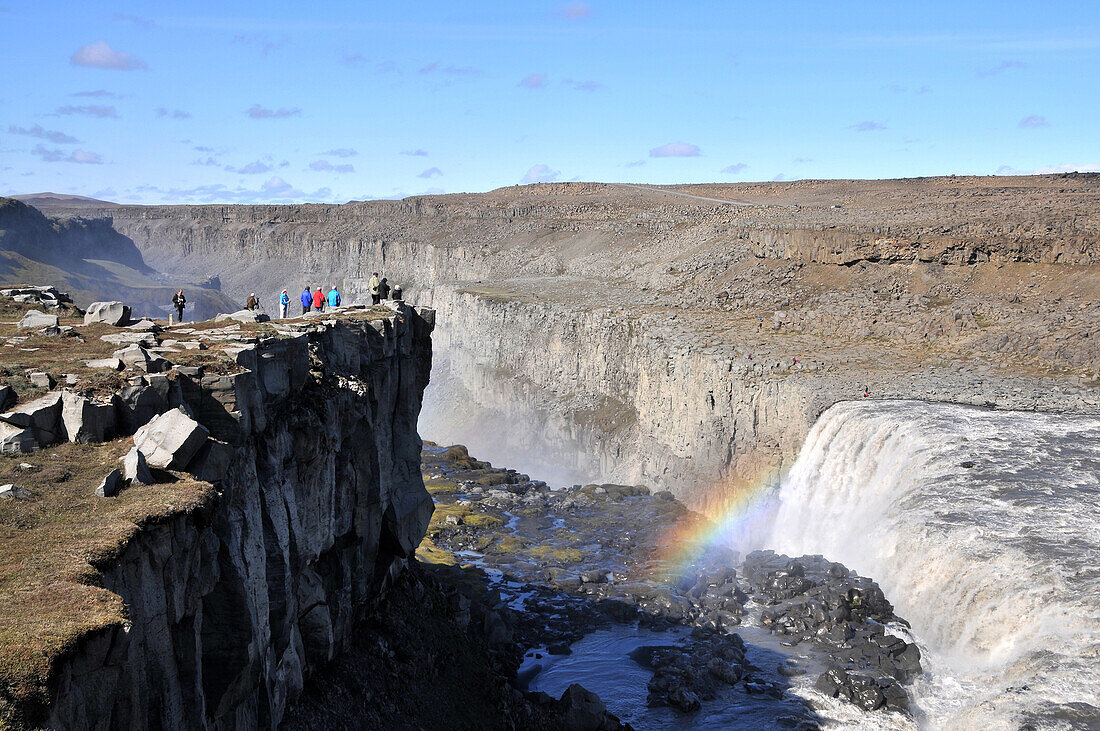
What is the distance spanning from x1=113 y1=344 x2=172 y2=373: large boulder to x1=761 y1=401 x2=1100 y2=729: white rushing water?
19421 millimetres

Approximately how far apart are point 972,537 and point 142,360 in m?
23.1

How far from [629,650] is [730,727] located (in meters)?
6.20

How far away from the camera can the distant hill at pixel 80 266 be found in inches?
3171

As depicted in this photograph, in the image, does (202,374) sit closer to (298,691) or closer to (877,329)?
(298,691)

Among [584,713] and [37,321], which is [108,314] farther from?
[584,713]

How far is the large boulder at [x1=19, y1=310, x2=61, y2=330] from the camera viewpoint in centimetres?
2147

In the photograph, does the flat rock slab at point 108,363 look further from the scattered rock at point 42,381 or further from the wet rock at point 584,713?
the wet rock at point 584,713

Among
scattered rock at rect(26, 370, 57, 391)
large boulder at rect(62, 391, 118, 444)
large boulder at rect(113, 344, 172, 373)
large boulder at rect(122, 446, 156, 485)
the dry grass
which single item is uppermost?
large boulder at rect(113, 344, 172, 373)

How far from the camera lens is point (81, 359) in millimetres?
17859

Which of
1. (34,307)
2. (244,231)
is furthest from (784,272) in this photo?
(244,231)

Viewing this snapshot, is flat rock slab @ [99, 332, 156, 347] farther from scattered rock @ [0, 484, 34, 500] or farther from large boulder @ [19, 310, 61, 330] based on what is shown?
scattered rock @ [0, 484, 34, 500]

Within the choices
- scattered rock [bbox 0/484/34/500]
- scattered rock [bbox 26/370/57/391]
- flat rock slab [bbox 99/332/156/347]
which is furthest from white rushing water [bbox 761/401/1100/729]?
scattered rock [bbox 26/370/57/391]

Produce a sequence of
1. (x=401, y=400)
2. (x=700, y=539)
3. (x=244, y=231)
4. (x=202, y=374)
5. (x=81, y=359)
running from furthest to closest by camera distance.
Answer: (x=244, y=231) < (x=700, y=539) < (x=401, y=400) < (x=81, y=359) < (x=202, y=374)

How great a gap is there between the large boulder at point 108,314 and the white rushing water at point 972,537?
2239 centimetres
